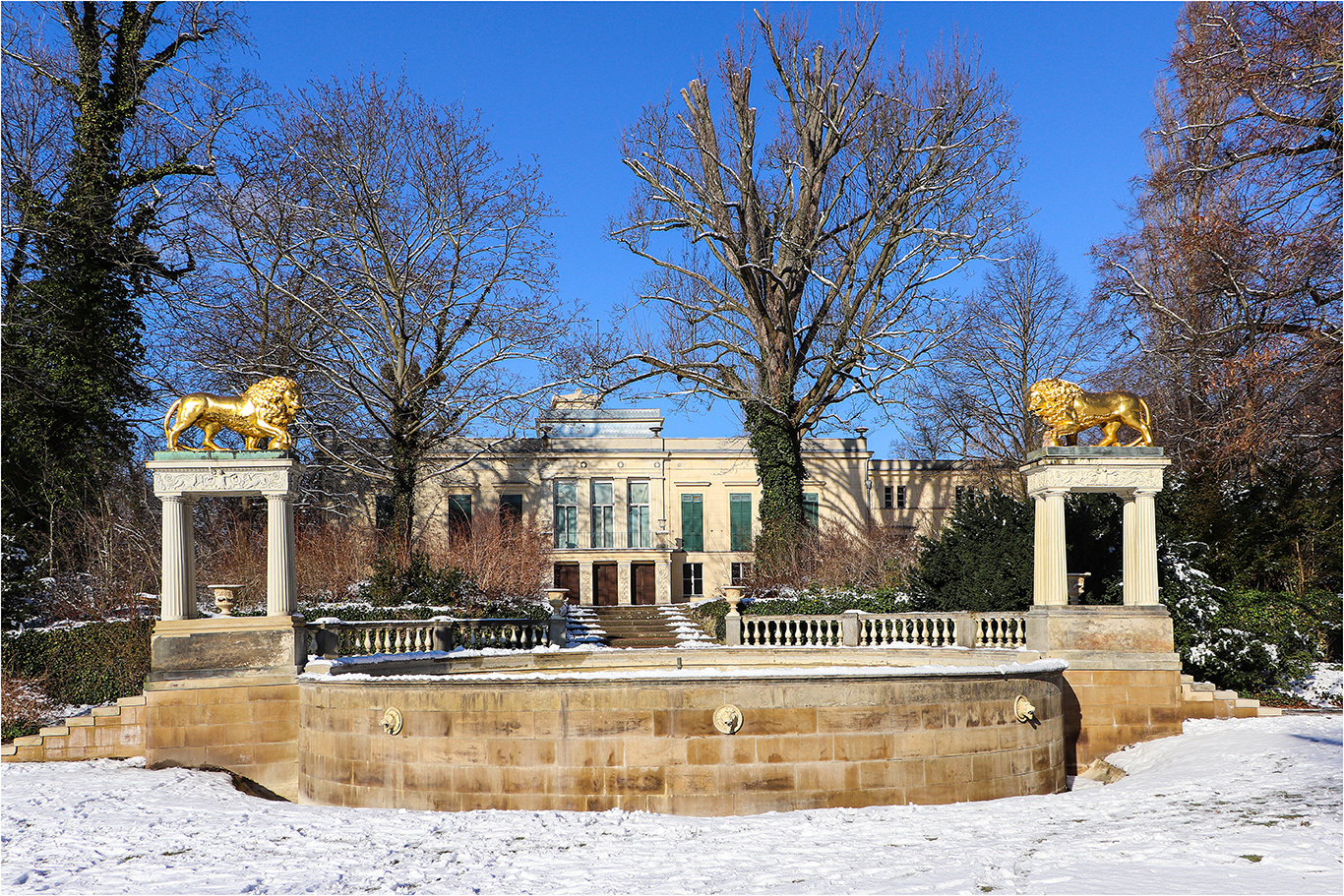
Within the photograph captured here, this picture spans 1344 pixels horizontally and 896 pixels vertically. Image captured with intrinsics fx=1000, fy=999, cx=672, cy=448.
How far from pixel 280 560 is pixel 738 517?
2346cm

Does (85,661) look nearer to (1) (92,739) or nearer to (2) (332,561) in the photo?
(1) (92,739)

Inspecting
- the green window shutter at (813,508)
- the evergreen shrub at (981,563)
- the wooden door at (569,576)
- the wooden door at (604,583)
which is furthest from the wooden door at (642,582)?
the evergreen shrub at (981,563)

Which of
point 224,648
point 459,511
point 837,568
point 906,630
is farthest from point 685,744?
point 459,511

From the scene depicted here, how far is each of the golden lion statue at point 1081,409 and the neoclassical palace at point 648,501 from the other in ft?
64.9

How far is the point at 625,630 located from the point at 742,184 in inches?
462

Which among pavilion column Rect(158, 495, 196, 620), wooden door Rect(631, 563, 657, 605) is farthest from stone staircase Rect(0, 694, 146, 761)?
wooden door Rect(631, 563, 657, 605)

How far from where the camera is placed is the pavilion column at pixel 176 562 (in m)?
14.4

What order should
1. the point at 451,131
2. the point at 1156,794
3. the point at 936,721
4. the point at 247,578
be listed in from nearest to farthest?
1. the point at 1156,794
2. the point at 936,721
3. the point at 247,578
4. the point at 451,131

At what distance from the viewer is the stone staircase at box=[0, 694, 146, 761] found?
14.0 meters

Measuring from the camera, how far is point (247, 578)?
68.0ft

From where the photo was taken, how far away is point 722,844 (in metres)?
9.46

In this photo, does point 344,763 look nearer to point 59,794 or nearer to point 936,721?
point 59,794

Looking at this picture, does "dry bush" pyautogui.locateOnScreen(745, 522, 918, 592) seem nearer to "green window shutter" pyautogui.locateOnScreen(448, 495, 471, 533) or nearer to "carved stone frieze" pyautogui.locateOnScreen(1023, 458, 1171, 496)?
"carved stone frieze" pyautogui.locateOnScreen(1023, 458, 1171, 496)

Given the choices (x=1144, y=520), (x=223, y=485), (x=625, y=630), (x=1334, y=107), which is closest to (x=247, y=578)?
(x=223, y=485)
